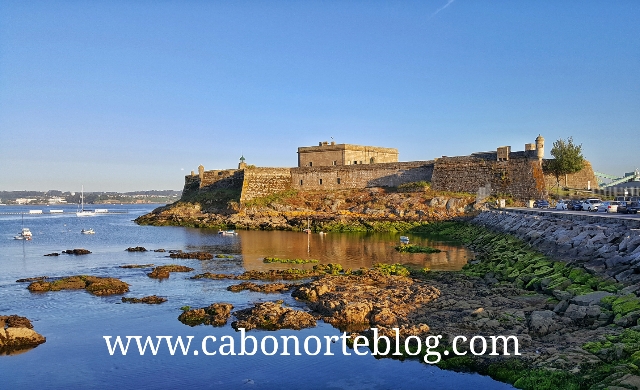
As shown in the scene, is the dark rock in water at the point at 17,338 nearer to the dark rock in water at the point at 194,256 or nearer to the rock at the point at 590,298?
the rock at the point at 590,298

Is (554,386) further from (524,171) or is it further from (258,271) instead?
(524,171)

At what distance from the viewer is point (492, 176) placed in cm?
5769

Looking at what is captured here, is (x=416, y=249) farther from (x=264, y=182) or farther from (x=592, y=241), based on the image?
(x=264, y=182)

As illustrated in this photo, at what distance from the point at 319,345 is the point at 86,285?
561 inches

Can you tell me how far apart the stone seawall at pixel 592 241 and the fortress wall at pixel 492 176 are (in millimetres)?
20578

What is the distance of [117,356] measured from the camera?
1509 cm

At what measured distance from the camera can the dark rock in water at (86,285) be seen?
2361 cm

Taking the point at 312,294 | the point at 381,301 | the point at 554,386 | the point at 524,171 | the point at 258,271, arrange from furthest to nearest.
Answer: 1. the point at 524,171
2. the point at 258,271
3. the point at 312,294
4. the point at 381,301
5. the point at 554,386

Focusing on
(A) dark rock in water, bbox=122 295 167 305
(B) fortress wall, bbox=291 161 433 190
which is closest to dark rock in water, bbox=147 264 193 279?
(A) dark rock in water, bbox=122 295 167 305

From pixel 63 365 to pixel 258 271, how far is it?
1487 cm

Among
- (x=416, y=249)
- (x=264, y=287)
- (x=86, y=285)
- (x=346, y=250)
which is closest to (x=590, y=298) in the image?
(x=264, y=287)

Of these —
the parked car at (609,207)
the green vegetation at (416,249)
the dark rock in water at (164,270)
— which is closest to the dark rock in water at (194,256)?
the dark rock in water at (164,270)

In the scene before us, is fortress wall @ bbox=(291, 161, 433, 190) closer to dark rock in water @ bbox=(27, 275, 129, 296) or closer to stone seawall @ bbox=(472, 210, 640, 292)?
stone seawall @ bbox=(472, 210, 640, 292)

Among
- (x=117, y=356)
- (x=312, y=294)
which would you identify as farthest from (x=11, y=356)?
(x=312, y=294)
